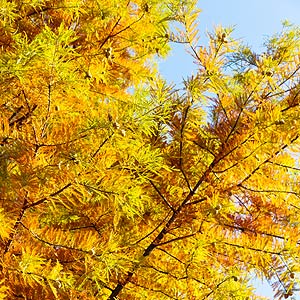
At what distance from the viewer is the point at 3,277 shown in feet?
7.84

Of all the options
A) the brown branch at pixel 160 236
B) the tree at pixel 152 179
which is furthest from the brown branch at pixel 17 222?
the brown branch at pixel 160 236

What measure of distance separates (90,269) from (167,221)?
0.61 meters

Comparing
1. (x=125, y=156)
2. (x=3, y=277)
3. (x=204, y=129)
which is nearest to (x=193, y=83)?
(x=204, y=129)

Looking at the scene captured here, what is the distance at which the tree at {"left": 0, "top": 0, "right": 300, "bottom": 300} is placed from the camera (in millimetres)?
2197

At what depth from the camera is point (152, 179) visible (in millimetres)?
2621

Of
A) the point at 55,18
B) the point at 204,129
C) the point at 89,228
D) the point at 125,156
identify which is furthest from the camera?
the point at 55,18

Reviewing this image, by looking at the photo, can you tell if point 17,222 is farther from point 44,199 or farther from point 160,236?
point 160,236

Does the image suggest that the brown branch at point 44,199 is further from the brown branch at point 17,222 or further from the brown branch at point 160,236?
the brown branch at point 160,236

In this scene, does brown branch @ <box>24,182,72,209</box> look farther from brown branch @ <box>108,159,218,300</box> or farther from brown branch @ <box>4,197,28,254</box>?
brown branch @ <box>108,159,218,300</box>

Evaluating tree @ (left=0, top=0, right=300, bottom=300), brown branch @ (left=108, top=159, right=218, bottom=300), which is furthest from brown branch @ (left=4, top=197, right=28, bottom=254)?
brown branch @ (left=108, top=159, right=218, bottom=300)

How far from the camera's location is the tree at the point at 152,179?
7.21ft

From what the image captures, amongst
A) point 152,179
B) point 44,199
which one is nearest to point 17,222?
point 44,199

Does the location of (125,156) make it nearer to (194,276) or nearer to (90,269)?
(90,269)

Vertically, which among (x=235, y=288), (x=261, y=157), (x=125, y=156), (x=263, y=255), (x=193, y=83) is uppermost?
(x=193, y=83)
